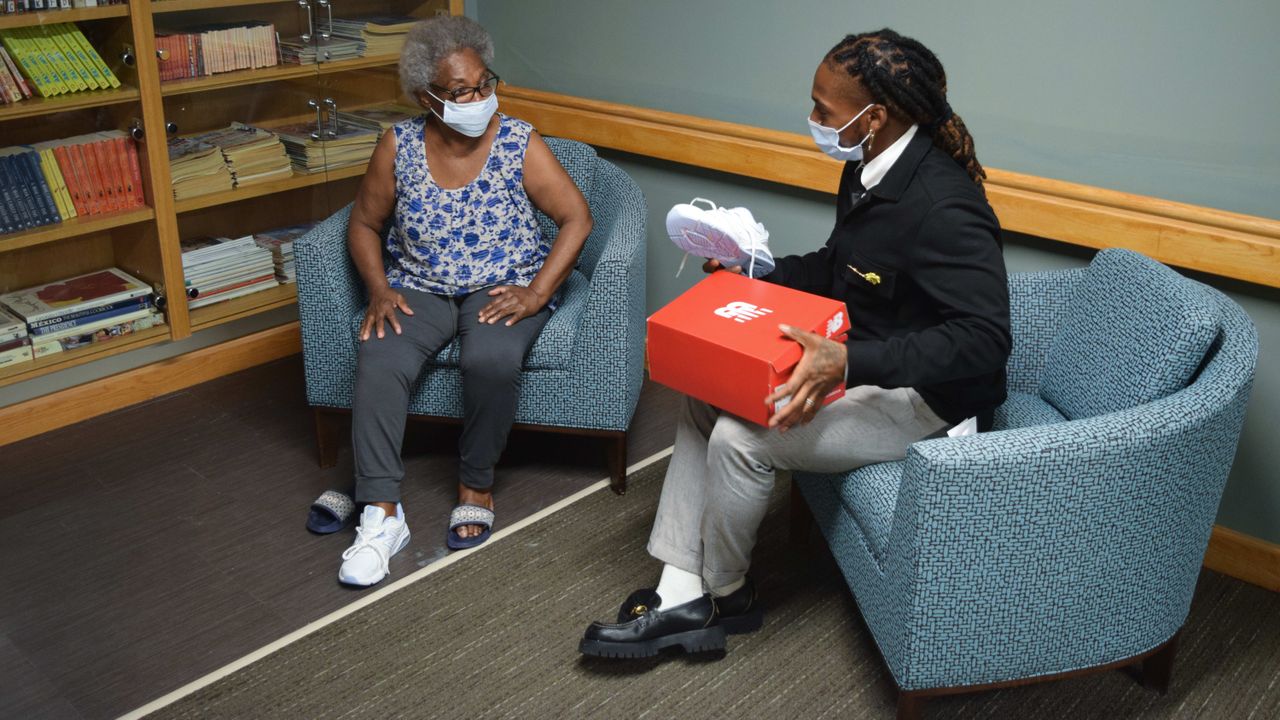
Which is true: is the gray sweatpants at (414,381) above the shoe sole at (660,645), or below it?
above

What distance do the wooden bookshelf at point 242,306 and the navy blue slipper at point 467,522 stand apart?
1.06 metres

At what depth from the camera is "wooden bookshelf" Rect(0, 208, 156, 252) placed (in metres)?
2.96

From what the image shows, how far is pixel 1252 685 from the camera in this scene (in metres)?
2.19

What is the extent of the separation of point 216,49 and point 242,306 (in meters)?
0.76

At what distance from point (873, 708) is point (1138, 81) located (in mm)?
1405

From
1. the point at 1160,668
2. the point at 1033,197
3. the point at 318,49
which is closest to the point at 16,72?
the point at 318,49

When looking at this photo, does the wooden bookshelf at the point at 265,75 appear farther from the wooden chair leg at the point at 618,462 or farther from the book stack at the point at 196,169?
the wooden chair leg at the point at 618,462

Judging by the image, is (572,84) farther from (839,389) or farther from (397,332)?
(839,389)

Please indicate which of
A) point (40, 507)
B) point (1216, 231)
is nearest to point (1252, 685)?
point (1216, 231)

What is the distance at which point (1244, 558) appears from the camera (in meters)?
2.53

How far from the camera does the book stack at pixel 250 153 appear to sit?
11.1 ft

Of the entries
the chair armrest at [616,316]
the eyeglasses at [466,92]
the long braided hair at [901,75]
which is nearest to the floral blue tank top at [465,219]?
the eyeglasses at [466,92]

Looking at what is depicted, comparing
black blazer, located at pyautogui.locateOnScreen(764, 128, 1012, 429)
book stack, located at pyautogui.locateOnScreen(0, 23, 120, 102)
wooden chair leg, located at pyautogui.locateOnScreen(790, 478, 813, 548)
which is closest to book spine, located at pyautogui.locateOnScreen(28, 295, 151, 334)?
book stack, located at pyautogui.locateOnScreen(0, 23, 120, 102)

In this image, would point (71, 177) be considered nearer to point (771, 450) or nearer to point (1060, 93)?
point (771, 450)
